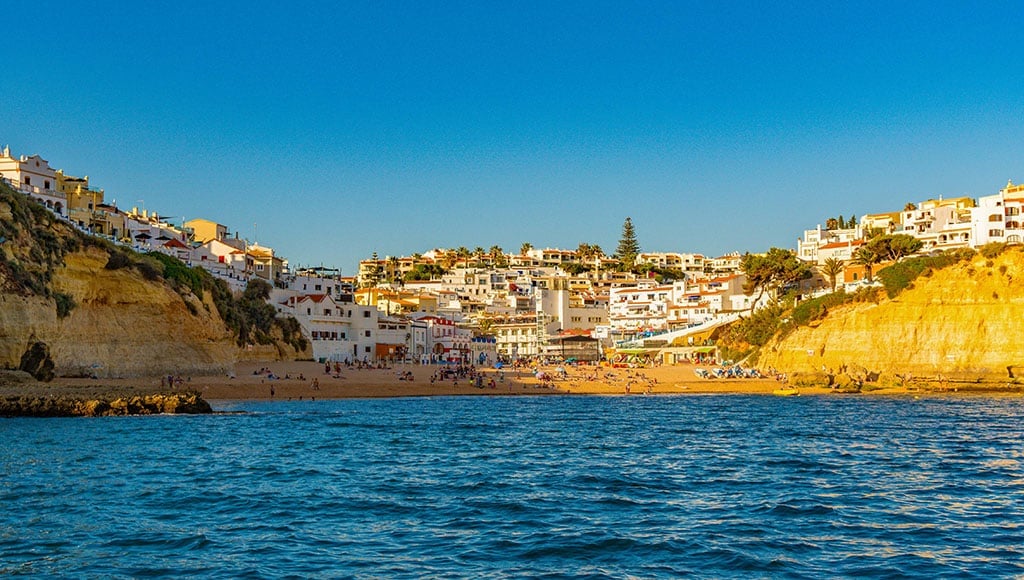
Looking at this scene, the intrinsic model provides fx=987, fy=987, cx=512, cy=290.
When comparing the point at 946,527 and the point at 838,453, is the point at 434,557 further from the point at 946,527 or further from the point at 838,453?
the point at 838,453

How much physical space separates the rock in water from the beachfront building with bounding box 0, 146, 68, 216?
27998 millimetres

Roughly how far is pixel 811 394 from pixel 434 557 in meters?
54.9

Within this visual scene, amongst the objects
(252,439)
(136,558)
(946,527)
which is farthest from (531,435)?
(136,558)

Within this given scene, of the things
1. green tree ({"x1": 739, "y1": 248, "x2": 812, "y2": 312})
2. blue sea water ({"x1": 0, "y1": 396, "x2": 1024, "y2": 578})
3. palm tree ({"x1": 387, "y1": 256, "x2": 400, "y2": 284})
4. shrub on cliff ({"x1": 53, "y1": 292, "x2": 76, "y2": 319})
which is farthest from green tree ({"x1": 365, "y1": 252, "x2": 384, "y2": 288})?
blue sea water ({"x1": 0, "y1": 396, "x2": 1024, "y2": 578})

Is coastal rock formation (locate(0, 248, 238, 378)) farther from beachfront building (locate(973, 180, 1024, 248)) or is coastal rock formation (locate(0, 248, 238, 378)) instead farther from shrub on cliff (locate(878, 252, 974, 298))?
beachfront building (locate(973, 180, 1024, 248))

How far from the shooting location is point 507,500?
2050 centimetres

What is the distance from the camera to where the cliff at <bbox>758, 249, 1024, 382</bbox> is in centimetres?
6469

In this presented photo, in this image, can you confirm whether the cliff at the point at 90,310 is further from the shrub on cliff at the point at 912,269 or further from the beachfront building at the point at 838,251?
the beachfront building at the point at 838,251

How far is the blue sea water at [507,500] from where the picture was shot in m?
14.7

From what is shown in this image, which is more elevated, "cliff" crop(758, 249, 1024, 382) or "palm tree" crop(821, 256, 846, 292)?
"palm tree" crop(821, 256, 846, 292)

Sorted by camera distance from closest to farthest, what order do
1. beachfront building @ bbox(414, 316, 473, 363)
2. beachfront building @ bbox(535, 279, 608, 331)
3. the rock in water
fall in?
the rock in water < beachfront building @ bbox(414, 316, 473, 363) < beachfront building @ bbox(535, 279, 608, 331)

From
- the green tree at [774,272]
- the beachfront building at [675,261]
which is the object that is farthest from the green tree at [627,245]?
the green tree at [774,272]

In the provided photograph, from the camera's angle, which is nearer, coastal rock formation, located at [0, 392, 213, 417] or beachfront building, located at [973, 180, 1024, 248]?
coastal rock formation, located at [0, 392, 213, 417]

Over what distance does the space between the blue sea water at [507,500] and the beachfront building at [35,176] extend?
129 feet
